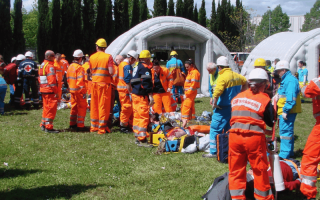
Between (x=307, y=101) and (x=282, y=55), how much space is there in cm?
260

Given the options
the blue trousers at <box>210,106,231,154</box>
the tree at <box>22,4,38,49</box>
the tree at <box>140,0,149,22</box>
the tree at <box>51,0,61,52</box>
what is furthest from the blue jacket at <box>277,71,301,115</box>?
the tree at <box>22,4,38,49</box>

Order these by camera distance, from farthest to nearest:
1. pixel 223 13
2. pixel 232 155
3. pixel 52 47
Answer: pixel 223 13, pixel 52 47, pixel 232 155

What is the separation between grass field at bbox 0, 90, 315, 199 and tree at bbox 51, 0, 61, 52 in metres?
20.7

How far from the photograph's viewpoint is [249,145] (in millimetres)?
3756

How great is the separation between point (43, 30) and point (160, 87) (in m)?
22.4

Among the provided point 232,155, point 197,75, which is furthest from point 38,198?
point 197,75

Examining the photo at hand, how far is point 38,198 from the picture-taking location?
432 centimetres

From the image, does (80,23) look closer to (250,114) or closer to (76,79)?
(76,79)

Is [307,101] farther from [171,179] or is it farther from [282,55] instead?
[171,179]

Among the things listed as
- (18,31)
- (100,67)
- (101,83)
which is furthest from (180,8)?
(101,83)

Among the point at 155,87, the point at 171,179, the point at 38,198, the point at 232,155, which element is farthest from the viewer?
the point at 155,87

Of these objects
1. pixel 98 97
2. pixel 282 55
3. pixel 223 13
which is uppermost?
pixel 223 13

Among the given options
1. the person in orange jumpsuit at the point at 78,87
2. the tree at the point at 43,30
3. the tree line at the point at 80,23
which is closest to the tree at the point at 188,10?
the tree line at the point at 80,23

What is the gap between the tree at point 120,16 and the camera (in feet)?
103
